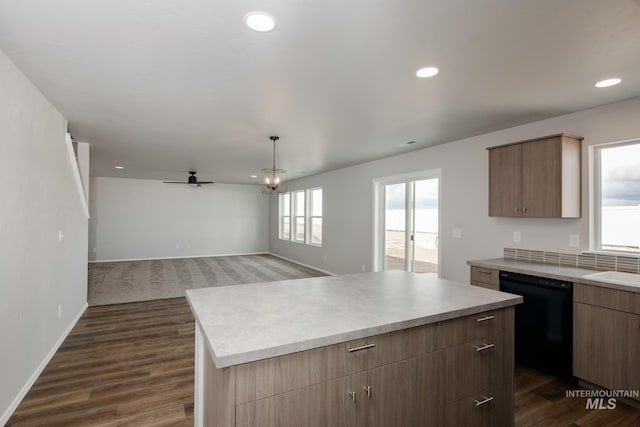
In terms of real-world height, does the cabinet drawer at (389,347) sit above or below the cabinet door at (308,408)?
above

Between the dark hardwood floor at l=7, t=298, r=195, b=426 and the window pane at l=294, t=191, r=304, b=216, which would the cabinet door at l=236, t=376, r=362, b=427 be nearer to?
the dark hardwood floor at l=7, t=298, r=195, b=426

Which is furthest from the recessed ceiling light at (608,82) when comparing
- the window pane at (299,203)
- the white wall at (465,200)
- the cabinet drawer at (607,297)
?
the window pane at (299,203)

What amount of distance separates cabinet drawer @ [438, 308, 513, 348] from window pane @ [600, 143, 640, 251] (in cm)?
196

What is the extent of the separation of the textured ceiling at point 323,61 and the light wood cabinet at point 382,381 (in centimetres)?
164

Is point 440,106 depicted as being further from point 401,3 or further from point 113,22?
point 113,22

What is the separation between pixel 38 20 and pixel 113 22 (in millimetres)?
408

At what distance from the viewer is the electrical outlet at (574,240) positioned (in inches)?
123

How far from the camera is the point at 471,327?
1.71 metres

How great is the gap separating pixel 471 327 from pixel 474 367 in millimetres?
224

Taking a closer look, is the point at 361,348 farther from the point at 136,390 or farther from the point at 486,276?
the point at 486,276

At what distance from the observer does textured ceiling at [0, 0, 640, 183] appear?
1628mm

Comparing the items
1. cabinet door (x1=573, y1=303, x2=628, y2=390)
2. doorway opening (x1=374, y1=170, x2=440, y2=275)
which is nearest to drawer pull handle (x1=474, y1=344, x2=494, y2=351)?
cabinet door (x1=573, y1=303, x2=628, y2=390)

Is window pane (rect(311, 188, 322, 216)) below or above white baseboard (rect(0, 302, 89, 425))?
above

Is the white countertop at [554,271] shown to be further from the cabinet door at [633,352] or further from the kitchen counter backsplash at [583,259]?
the cabinet door at [633,352]
